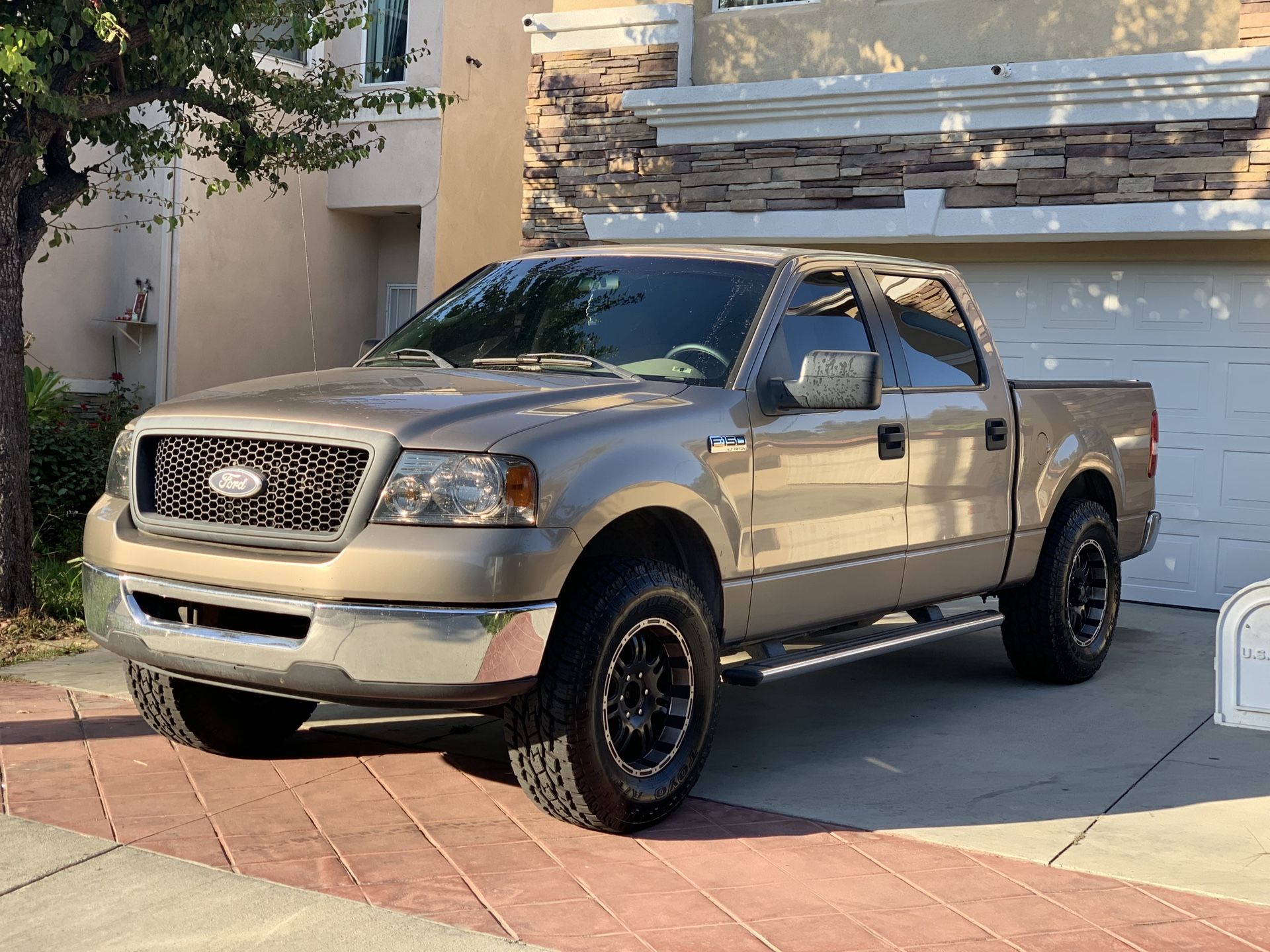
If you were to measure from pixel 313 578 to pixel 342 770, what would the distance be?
1.44 m

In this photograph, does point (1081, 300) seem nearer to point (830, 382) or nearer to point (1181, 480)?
point (1181, 480)

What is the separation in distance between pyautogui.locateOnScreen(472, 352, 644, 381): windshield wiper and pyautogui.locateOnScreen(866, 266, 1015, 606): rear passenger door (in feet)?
4.74

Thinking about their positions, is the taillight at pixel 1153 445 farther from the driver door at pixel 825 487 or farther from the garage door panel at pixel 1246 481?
the driver door at pixel 825 487

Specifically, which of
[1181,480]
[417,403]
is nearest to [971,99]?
[1181,480]

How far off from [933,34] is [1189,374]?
3100mm

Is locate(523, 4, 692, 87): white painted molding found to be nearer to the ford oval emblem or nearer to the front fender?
the front fender

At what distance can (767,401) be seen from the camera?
550 cm

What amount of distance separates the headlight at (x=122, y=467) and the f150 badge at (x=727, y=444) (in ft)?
6.46

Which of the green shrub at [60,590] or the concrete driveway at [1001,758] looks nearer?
the concrete driveway at [1001,758]

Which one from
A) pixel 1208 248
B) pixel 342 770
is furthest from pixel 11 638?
pixel 1208 248

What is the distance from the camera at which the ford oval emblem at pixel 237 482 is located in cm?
466

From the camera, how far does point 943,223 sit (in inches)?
424

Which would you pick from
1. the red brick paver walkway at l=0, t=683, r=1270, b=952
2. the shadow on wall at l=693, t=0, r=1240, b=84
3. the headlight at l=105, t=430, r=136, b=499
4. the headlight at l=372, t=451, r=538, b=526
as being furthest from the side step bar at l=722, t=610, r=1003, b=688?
the shadow on wall at l=693, t=0, r=1240, b=84

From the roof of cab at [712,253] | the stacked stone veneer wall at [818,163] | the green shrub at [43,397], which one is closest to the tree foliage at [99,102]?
the roof of cab at [712,253]
